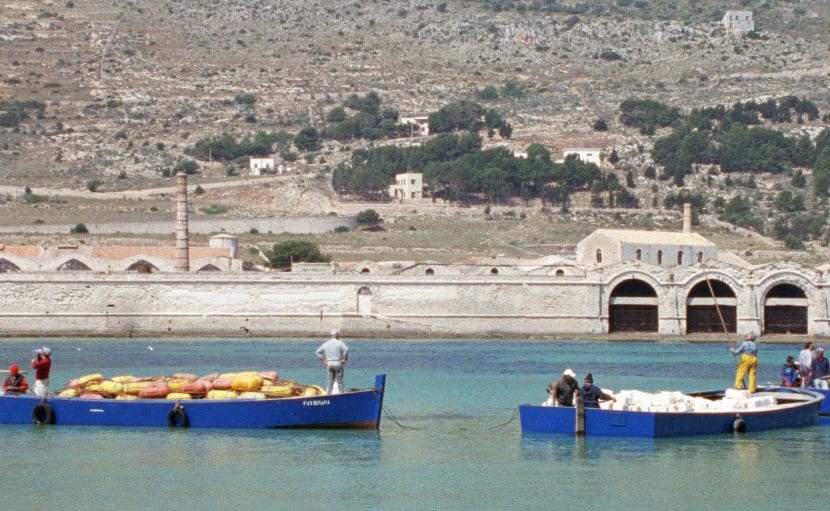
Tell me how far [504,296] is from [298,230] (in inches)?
1250

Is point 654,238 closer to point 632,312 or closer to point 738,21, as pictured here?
point 632,312

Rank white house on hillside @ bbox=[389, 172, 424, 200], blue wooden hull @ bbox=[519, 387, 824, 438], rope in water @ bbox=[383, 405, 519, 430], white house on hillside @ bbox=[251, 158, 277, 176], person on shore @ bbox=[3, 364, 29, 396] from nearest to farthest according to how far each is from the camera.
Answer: blue wooden hull @ bbox=[519, 387, 824, 438] → person on shore @ bbox=[3, 364, 29, 396] → rope in water @ bbox=[383, 405, 519, 430] → white house on hillside @ bbox=[389, 172, 424, 200] → white house on hillside @ bbox=[251, 158, 277, 176]

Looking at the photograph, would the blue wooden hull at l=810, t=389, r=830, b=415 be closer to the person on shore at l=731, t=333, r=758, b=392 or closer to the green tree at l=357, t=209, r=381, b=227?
the person on shore at l=731, t=333, r=758, b=392

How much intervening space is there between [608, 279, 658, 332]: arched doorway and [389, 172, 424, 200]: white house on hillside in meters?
45.8

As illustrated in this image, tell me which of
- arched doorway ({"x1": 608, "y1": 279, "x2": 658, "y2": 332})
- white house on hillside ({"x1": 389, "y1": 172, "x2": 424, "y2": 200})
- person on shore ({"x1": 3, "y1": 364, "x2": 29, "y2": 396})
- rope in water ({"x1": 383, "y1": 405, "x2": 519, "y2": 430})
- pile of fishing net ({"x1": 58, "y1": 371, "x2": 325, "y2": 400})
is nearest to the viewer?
pile of fishing net ({"x1": 58, "y1": 371, "x2": 325, "y2": 400})

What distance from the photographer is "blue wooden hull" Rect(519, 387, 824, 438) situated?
33.2 m

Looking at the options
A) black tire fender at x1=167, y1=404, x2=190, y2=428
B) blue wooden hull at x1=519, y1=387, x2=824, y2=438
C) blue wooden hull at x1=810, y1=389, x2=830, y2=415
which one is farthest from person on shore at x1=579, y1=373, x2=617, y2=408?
black tire fender at x1=167, y1=404, x2=190, y2=428

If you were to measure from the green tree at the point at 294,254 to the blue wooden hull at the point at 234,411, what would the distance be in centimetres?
5295

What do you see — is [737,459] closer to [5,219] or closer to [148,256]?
[148,256]

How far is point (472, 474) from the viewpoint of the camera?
30984 mm

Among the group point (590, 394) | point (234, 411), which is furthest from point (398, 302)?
point (590, 394)

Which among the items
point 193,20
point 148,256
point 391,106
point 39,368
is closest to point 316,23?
point 193,20

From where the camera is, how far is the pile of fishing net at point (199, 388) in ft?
114

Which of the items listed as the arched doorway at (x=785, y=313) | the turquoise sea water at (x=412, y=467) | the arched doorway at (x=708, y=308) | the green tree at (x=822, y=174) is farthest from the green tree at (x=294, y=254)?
the turquoise sea water at (x=412, y=467)
